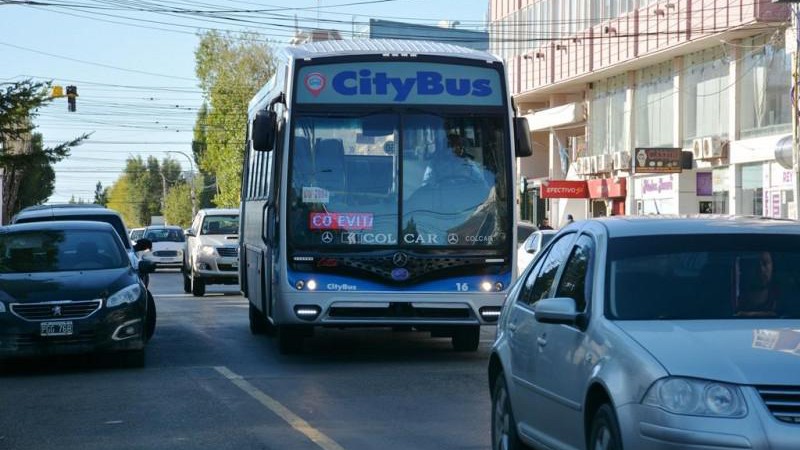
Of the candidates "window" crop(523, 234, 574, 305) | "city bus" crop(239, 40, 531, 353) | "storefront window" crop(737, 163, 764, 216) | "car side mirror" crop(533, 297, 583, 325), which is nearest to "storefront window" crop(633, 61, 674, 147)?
"storefront window" crop(737, 163, 764, 216)

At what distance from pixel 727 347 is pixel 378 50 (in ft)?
35.0

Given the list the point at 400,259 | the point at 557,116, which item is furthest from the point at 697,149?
the point at 400,259

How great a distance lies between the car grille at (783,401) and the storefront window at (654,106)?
43646 millimetres

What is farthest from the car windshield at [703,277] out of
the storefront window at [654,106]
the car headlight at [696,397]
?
the storefront window at [654,106]

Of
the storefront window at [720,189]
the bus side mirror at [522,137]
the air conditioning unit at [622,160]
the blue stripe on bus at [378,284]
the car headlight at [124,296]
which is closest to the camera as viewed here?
the car headlight at [124,296]

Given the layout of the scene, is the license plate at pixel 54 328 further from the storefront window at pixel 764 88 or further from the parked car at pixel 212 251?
the storefront window at pixel 764 88

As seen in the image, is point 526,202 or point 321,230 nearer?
point 321,230

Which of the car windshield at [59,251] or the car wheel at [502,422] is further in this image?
the car windshield at [59,251]

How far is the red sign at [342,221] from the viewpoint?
16.1 m

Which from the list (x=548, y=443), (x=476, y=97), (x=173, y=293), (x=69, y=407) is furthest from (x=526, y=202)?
(x=548, y=443)

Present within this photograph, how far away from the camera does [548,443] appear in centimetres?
785

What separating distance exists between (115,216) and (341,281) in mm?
7407

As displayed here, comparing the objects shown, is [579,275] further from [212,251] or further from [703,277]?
[212,251]

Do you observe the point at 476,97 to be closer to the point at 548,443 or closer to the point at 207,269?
the point at 548,443
